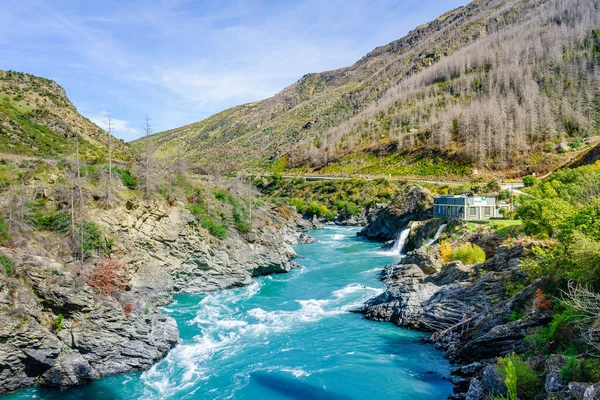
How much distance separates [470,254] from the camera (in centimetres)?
A: 3681

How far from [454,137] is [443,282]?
88.5m

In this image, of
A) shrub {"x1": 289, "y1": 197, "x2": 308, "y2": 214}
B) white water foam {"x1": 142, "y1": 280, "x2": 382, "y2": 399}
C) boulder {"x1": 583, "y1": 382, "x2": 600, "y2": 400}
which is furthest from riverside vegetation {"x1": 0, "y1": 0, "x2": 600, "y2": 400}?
shrub {"x1": 289, "y1": 197, "x2": 308, "y2": 214}

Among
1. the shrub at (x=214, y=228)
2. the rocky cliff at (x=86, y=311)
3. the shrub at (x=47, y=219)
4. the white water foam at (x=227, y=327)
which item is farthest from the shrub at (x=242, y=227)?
the shrub at (x=47, y=219)

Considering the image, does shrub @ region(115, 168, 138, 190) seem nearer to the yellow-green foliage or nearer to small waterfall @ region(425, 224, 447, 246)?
small waterfall @ region(425, 224, 447, 246)

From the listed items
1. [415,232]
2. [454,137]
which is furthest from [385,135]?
[415,232]

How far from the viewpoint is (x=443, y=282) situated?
33.2 m

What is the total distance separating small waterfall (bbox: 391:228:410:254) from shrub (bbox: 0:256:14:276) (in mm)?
46164

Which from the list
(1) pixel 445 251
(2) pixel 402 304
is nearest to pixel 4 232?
(2) pixel 402 304

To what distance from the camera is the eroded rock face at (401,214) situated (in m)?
65.3

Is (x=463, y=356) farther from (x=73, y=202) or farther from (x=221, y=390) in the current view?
(x=73, y=202)

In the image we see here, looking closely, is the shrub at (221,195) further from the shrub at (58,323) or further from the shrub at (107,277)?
the shrub at (58,323)

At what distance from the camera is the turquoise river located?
65.6 ft

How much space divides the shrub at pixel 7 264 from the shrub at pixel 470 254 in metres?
34.6

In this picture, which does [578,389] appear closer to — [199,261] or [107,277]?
[107,277]
